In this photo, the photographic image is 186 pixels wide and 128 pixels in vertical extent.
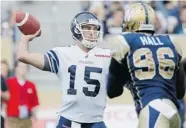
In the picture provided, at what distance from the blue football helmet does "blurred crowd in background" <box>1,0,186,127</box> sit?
18.6 ft

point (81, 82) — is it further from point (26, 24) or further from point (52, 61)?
point (26, 24)

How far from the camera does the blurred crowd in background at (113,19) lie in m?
12.7

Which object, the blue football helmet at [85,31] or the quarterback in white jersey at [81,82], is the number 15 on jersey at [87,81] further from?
the blue football helmet at [85,31]

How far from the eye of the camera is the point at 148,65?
521cm

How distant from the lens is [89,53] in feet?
21.3

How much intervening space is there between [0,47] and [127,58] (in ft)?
24.2

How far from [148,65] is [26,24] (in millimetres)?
1447

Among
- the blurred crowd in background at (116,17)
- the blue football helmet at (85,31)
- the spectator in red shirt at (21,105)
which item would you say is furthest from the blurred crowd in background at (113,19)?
the blue football helmet at (85,31)

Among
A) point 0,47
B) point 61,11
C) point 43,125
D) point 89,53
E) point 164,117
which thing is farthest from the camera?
point 61,11

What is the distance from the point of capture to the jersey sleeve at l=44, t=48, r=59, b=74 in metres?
6.26

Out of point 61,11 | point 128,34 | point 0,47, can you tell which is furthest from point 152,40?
point 61,11

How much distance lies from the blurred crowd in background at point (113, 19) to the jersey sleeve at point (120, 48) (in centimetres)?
704

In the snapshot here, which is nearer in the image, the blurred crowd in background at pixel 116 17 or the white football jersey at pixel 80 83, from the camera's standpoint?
the white football jersey at pixel 80 83

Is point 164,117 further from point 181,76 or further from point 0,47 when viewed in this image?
point 0,47
